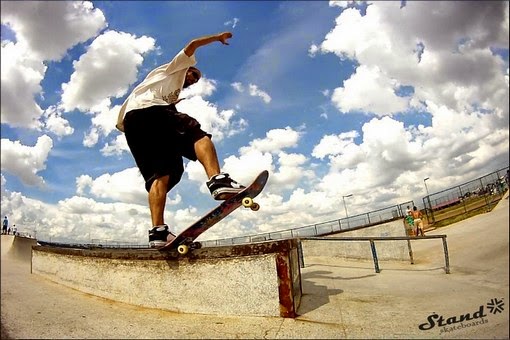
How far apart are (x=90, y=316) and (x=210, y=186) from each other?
5.42 ft

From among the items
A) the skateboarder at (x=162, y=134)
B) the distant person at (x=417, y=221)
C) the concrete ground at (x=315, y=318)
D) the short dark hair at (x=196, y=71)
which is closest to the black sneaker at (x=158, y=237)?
the skateboarder at (x=162, y=134)

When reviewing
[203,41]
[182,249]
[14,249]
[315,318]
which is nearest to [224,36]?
[203,41]

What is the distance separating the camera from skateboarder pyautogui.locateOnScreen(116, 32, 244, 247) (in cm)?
329

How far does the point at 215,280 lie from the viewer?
2904 mm

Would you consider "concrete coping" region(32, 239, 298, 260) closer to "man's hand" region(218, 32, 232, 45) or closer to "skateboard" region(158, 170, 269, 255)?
"skateboard" region(158, 170, 269, 255)

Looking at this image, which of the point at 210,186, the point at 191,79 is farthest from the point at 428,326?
the point at 191,79

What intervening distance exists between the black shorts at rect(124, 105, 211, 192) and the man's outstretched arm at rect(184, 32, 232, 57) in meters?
0.66

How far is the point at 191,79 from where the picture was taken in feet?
12.8

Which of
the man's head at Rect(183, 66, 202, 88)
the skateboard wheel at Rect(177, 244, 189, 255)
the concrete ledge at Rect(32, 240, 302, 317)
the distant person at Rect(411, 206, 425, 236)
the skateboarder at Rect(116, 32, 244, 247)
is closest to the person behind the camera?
the concrete ledge at Rect(32, 240, 302, 317)

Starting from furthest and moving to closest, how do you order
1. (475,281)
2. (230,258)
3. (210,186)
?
(475,281) → (210,186) → (230,258)

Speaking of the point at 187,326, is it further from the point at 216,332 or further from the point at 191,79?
the point at 191,79

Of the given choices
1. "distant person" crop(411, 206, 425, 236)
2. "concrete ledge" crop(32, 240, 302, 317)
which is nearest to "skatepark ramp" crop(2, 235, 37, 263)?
"concrete ledge" crop(32, 240, 302, 317)

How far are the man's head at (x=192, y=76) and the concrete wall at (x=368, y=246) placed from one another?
9.08 meters

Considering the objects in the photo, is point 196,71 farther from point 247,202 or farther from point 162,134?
point 247,202
